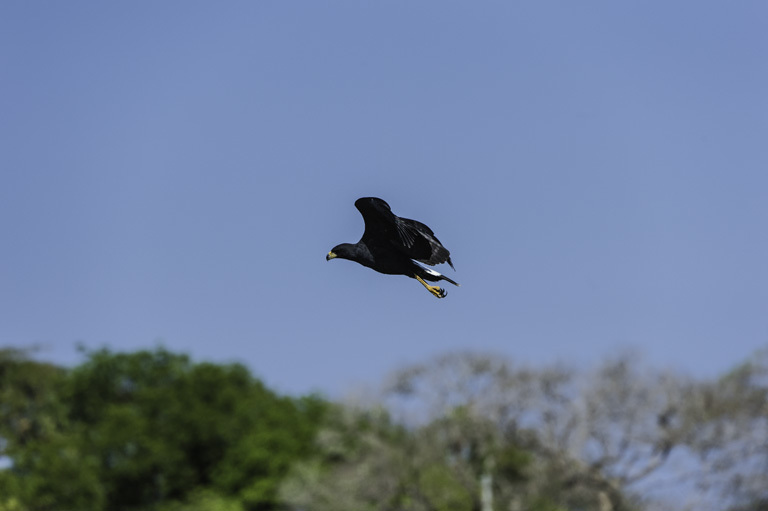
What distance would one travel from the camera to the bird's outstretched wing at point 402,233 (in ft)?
60.3

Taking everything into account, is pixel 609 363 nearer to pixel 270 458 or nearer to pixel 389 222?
pixel 270 458

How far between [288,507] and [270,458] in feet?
16.7

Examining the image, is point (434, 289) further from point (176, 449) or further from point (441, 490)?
point (176, 449)

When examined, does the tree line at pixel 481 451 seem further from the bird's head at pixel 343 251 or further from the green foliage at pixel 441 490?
the bird's head at pixel 343 251

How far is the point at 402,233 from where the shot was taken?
18453 millimetres

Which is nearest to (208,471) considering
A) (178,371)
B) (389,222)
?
(178,371)

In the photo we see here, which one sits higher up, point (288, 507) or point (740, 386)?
point (740, 386)

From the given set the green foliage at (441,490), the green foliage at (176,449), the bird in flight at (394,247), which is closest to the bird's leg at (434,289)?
the bird in flight at (394,247)

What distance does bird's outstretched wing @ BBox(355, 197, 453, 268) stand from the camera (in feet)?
60.3

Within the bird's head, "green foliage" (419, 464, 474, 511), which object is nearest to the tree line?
"green foliage" (419, 464, 474, 511)

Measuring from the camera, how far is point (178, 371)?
85.9 metres

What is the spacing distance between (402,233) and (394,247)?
52 cm

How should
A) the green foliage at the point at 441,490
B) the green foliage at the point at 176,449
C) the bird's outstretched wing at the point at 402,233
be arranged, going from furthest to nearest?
the green foliage at the point at 176,449 < the green foliage at the point at 441,490 < the bird's outstretched wing at the point at 402,233

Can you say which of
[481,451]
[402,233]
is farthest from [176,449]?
[402,233]
